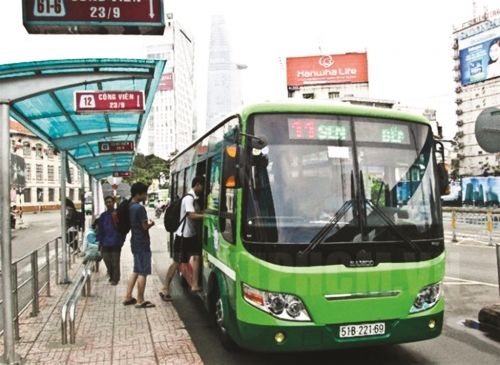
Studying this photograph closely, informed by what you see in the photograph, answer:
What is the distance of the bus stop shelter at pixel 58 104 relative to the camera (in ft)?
16.4

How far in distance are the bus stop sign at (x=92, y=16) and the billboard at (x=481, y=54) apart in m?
68.5

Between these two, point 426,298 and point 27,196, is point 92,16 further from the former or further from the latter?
point 27,196

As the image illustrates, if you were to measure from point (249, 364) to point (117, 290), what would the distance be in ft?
15.6

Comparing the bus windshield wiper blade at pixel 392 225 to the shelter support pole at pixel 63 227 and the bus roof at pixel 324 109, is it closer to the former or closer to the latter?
the bus roof at pixel 324 109

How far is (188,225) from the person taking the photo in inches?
295

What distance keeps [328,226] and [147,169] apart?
82117mm

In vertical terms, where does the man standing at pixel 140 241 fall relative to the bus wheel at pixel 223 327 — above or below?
above

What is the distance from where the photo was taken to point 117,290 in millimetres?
9414

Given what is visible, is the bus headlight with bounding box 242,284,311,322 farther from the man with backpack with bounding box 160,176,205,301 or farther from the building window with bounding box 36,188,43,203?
the building window with bounding box 36,188,43,203

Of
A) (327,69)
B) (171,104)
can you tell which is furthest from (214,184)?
(171,104)

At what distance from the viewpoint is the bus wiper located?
4648mm

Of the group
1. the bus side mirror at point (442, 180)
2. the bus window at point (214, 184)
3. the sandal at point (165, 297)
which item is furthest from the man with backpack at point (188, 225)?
the bus side mirror at point (442, 180)

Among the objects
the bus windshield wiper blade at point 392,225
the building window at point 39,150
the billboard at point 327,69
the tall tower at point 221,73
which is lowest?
the bus windshield wiper blade at point 392,225

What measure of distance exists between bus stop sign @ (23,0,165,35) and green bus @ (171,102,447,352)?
127 cm
